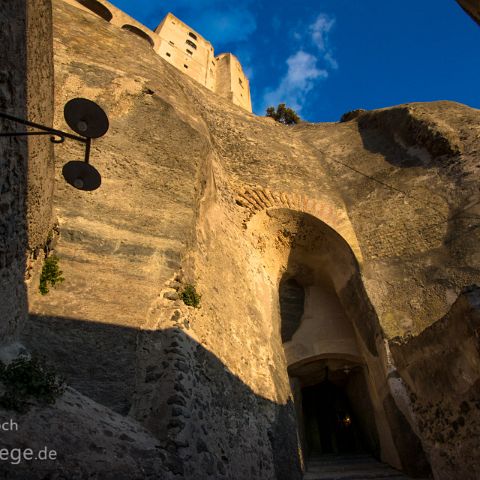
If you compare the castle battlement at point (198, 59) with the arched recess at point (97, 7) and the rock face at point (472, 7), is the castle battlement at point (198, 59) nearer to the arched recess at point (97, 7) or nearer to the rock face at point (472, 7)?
the arched recess at point (97, 7)

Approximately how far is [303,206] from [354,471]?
17.7 feet

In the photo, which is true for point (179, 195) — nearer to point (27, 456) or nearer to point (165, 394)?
point (165, 394)

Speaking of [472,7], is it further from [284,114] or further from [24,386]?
[284,114]

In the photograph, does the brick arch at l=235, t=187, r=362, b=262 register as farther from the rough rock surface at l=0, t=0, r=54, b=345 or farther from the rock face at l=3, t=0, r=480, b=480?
the rough rock surface at l=0, t=0, r=54, b=345

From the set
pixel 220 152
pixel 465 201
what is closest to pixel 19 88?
pixel 220 152

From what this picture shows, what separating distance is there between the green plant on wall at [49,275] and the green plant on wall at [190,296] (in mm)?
1361

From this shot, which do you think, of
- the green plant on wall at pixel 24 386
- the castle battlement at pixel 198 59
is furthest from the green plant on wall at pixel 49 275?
the castle battlement at pixel 198 59

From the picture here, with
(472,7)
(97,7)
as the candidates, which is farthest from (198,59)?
(472,7)

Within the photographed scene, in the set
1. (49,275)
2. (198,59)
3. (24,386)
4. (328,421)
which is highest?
(198,59)

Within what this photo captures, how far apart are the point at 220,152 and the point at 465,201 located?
17.8 ft

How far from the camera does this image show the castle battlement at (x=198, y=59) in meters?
28.6

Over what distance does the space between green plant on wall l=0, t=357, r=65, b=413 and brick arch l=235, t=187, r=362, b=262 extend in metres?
5.46

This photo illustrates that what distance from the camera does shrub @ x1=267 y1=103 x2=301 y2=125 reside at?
66.9ft

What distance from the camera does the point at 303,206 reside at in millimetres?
8344
